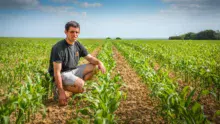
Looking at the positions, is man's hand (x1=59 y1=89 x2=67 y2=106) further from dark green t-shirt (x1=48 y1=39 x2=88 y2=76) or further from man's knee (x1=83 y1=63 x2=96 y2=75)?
man's knee (x1=83 y1=63 x2=96 y2=75)

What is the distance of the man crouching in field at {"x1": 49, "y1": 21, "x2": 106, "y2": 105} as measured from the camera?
3.98 meters

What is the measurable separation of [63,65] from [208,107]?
127 inches

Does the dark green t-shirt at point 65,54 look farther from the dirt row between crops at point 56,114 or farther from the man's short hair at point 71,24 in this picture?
the dirt row between crops at point 56,114

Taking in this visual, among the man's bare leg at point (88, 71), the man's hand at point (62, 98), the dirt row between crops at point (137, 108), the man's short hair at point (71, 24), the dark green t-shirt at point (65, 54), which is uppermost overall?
the man's short hair at point (71, 24)

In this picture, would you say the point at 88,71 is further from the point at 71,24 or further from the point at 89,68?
the point at 71,24

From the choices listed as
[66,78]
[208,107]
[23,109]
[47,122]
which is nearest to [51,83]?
[66,78]

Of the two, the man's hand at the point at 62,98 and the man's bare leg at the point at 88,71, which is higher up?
the man's bare leg at the point at 88,71

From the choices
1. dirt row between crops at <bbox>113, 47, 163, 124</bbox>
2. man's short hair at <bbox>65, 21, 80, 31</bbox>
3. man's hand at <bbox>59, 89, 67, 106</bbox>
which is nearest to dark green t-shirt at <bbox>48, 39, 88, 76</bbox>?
man's short hair at <bbox>65, 21, 80, 31</bbox>

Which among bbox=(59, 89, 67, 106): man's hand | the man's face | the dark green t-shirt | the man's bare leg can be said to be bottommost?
bbox=(59, 89, 67, 106): man's hand

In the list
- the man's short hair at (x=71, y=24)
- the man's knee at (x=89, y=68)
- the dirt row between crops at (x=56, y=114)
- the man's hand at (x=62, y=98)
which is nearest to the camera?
the dirt row between crops at (x=56, y=114)

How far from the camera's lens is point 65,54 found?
167 inches

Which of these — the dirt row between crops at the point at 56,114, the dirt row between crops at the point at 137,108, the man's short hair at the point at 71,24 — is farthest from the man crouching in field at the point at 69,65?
the dirt row between crops at the point at 137,108

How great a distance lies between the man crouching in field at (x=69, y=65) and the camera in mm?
3984

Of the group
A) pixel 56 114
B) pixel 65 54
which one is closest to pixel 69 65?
pixel 65 54
